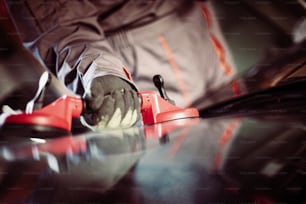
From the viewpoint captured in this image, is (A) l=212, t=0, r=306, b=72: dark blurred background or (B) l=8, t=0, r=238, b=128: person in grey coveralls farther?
(A) l=212, t=0, r=306, b=72: dark blurred background

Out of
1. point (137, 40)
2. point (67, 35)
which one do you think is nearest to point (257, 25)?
point (137, 40)

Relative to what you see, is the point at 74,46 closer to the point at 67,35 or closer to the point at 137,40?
the point at 67,35

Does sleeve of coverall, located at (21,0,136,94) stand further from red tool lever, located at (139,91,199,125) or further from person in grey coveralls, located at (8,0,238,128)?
red tool lever, located at (139,91,199,125)

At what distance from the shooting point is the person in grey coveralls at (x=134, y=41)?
2.71 ft

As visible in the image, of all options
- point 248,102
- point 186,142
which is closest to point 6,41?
point 248,102

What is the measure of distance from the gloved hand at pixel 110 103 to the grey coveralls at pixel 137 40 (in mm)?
90

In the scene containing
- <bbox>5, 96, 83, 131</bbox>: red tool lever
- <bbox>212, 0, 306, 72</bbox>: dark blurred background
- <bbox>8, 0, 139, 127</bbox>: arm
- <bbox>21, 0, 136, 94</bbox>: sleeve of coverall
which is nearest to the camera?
<bbox>5, 96, 83, 131</bbox>: red tool lever

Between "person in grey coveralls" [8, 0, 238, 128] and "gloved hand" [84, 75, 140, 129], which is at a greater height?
"person in grey coveralls" [8, 0, 238, 128]

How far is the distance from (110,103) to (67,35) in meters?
0.36

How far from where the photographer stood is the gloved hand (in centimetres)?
56

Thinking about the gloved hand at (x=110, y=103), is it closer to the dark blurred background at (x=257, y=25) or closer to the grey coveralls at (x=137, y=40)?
the grey coveralls at (x=137, y=40)

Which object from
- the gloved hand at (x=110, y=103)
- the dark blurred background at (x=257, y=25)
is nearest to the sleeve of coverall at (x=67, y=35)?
the gloved hand at (x=110, y=103)

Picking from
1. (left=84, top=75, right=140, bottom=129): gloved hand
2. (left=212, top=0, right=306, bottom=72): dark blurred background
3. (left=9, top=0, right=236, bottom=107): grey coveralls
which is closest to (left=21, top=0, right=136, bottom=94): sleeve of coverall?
(left=9, top=0, right=236, bottom=107): grey coveralls

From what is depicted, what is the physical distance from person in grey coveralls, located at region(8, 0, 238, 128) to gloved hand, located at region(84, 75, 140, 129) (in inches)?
2.1
